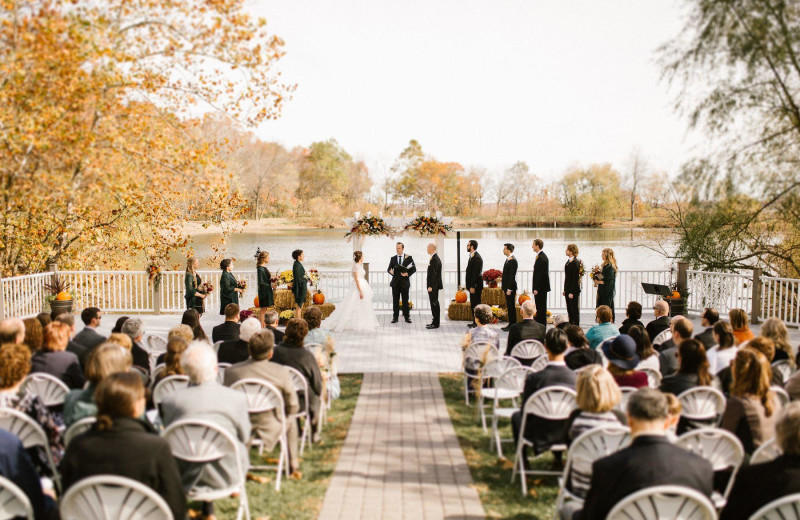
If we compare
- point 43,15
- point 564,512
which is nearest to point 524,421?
point 564,512

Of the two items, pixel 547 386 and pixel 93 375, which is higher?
pixel 93 375

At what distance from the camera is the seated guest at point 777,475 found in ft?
8.77

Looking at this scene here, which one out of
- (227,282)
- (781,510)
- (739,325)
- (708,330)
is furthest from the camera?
(227,282)

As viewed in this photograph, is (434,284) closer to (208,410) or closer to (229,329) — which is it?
(229,329)

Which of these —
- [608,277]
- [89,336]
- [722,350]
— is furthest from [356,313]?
[722,350]

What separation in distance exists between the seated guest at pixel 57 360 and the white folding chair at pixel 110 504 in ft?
7.91

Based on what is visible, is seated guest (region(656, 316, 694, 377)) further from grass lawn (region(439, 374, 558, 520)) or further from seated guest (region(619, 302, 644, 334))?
grass lawn (region(439, 374, 558, 520))

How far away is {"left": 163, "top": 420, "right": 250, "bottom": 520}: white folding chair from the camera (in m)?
3.46

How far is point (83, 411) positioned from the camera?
392 cm

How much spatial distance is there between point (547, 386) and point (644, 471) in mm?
1809

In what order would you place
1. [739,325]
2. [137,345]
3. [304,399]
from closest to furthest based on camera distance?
[304,399], [137,345], [739,325]

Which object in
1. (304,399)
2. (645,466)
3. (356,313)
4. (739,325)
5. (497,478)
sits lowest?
(497,478)

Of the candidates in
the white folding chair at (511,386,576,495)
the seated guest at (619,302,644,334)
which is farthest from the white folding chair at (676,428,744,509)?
the seated guest at (619,302,644,334)

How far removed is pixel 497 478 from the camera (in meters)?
4.84
